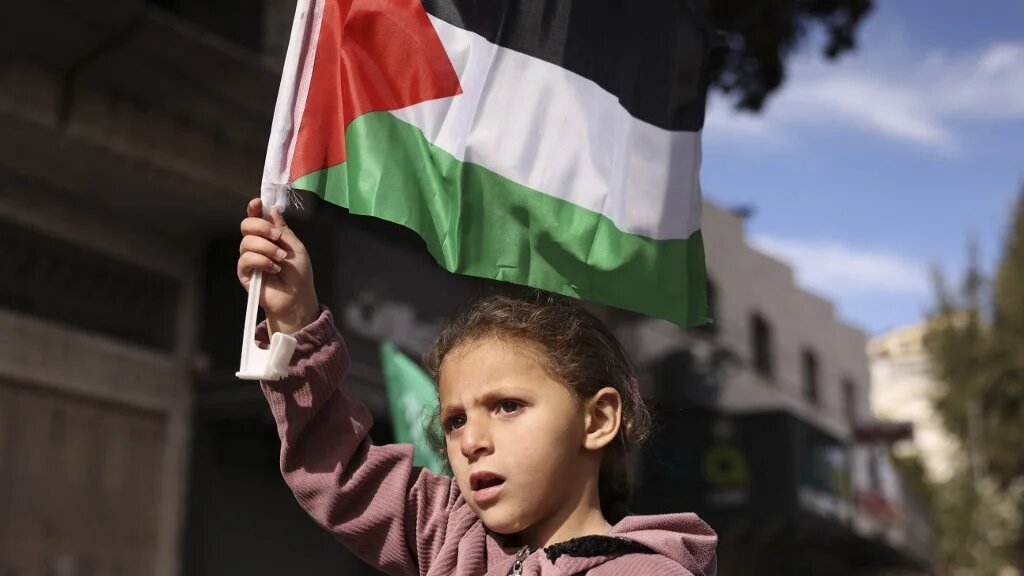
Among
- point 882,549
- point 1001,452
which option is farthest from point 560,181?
point 1001,452

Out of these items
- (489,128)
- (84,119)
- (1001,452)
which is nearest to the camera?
(489,128)

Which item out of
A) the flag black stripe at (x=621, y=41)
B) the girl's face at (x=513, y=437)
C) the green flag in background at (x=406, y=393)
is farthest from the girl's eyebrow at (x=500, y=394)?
the green flag in background at (x=406, y=393)

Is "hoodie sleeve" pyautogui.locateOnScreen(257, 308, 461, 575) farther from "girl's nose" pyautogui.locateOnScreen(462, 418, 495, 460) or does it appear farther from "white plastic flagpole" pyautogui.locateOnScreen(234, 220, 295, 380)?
"girl's nose" pyautogui.locateOnScreen(462, 418, 495, 460)

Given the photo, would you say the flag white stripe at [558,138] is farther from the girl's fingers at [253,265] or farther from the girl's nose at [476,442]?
the girl's nose at [476,442]

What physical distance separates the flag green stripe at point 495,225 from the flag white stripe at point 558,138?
0.04m

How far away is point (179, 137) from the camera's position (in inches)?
365

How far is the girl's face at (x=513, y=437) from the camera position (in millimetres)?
2289

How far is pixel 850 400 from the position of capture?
95.1ft

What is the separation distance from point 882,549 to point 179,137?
63.7 feet

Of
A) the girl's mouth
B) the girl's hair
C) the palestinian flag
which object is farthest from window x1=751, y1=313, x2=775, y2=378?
the girl's mouth

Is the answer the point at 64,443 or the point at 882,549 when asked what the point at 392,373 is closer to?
the point at 64,443

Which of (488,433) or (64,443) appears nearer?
(488,433)

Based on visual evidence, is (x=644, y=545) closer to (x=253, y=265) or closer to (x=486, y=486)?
(x=486, y=486)

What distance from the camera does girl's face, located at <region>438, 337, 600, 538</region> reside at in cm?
229
